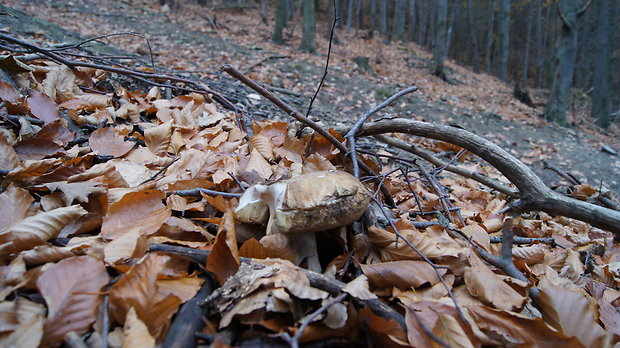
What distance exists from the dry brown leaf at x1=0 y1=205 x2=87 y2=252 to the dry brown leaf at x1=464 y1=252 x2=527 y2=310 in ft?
4.06

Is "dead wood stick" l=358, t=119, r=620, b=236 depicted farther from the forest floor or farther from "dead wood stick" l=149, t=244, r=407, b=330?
the forest floor

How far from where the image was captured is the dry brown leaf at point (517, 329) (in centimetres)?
82

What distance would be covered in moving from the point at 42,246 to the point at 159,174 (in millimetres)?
719

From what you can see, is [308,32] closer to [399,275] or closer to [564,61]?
[564,61]

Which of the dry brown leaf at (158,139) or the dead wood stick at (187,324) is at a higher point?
the dry brown leaf at (158,139)

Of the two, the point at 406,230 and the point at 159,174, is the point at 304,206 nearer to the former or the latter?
the point at 406,230

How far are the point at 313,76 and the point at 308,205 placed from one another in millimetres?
8260

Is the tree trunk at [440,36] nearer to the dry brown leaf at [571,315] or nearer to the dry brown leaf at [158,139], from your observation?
the dry brown leaf at [158,139]

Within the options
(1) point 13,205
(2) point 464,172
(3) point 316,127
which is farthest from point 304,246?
(2) point 464,172

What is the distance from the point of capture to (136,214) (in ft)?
3.65

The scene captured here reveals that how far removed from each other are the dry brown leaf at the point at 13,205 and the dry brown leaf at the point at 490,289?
141 cm

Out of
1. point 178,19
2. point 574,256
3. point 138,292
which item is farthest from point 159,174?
point 178,19

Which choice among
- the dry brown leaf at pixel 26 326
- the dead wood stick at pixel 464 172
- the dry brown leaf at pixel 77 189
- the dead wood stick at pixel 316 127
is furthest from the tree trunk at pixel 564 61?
the dry brown leaf at pixel 26 326

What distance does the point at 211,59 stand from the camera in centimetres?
835
